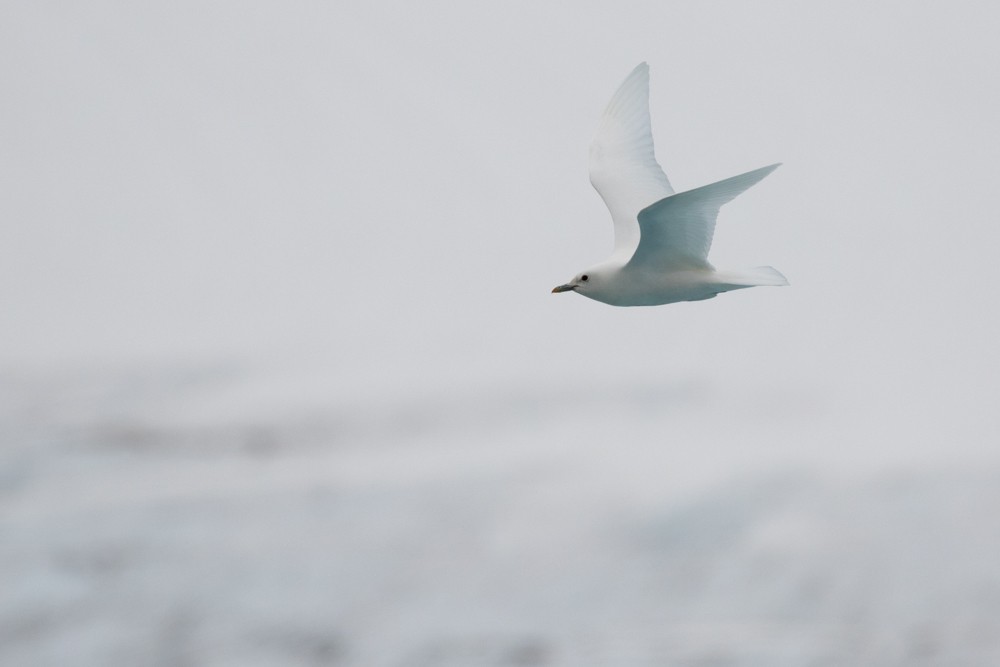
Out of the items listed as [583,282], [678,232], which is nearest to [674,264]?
[678,232]

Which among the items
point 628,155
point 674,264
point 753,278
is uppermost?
point 628,155

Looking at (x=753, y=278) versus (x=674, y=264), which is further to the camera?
(x=674, y=264)

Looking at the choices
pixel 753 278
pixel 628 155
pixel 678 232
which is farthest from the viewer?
pixel 628 155

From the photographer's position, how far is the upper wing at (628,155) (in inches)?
196

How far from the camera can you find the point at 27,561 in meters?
15.7

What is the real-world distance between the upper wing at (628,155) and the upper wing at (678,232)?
0.95 metres

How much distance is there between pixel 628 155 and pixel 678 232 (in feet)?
4.17

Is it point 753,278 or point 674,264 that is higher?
point 674,264

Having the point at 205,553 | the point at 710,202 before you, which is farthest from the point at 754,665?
the point at 710,202

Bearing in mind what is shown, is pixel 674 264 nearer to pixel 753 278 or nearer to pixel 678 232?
pixel 678 232

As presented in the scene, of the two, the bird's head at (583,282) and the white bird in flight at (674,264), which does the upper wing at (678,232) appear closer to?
the white bird in flight at (674,264)

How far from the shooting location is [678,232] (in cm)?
392

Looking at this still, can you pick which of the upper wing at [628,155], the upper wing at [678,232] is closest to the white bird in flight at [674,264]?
the upper wing at [678,232]

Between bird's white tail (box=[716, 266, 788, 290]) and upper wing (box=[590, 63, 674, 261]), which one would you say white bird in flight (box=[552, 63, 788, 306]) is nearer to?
bird's white tail (box=[716, 266, 788, 290])
